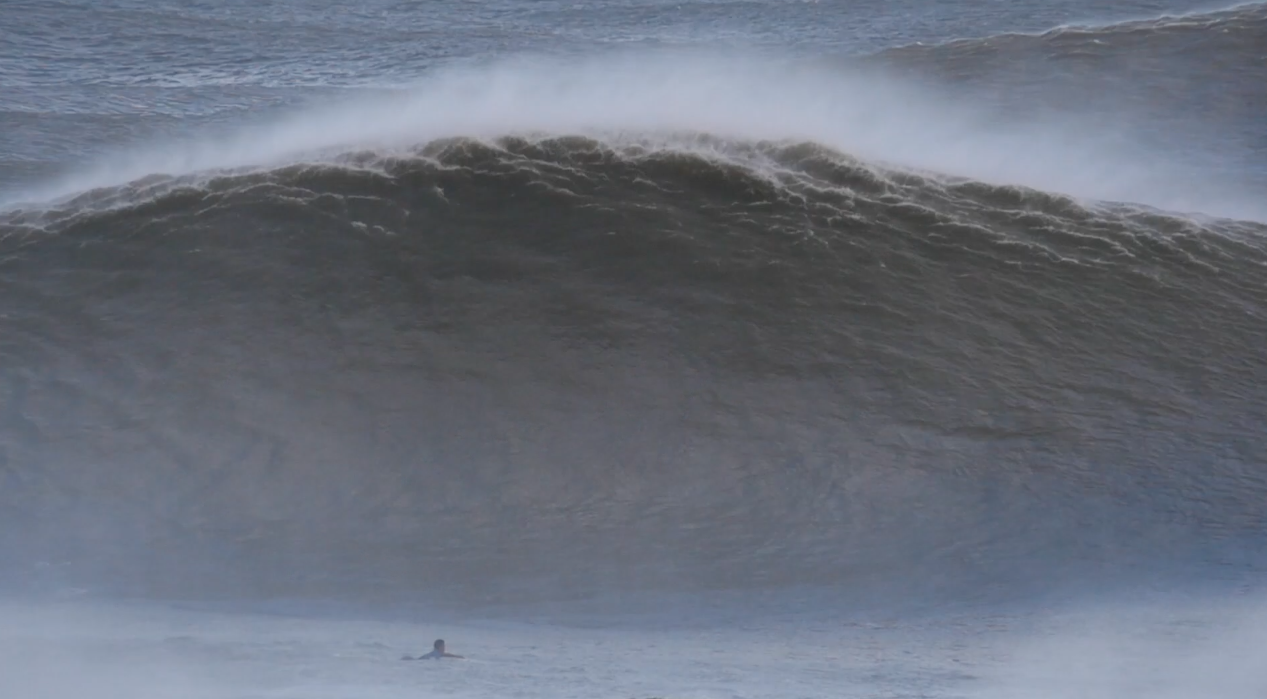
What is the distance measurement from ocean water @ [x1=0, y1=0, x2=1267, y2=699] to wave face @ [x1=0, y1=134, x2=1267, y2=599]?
0.03 meters

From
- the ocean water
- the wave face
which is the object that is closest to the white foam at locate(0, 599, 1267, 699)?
the ocean water

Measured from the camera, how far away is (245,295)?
33.9 feet

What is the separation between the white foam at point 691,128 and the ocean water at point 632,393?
0.07 metres

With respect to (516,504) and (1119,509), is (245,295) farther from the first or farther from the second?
(1119,509)

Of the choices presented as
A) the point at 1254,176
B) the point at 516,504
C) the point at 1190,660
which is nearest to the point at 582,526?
the point at 516,504

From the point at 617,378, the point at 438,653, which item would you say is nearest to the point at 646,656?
the point at 438,653

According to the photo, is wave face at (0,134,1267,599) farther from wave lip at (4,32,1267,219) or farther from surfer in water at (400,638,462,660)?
surfer in water at (400,638,462,660)

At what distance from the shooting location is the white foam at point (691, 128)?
41.3ft

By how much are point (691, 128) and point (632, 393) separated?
4.18 metres

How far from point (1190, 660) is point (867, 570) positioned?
6.51 feet

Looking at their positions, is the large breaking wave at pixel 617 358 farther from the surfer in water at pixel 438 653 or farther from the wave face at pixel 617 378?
the surfer in water at pixel 438 653

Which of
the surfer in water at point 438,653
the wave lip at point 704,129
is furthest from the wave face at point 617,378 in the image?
the surfer in water at point 438,653

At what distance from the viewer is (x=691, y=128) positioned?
41.4ft

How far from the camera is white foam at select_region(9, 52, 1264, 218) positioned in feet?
41.3
